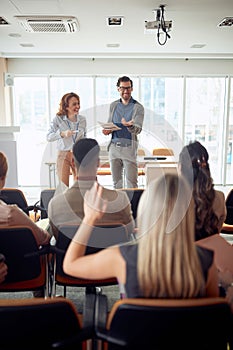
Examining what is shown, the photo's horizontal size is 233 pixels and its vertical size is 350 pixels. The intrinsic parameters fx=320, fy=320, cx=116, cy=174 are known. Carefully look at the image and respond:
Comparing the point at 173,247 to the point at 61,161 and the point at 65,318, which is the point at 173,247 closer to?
the point at 65,318

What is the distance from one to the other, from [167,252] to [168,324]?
0.70 ft

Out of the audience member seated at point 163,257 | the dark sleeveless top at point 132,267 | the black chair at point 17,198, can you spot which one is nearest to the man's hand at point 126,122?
the black chair at point 17,198

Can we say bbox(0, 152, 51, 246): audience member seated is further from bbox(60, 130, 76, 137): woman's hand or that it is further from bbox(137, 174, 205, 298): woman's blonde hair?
bbox(60, 130, 76, 137): woman's hand

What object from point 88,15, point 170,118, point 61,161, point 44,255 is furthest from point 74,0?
point 170,118

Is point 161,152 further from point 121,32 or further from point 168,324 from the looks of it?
point 168,324

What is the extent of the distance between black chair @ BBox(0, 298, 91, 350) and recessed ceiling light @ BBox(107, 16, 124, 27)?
3.79 meters

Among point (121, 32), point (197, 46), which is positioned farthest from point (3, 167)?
point (197, 46)

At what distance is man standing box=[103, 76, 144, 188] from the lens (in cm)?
383

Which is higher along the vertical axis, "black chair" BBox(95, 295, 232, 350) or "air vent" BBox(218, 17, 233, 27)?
"air vent" BBox(218, 17, 233, 27)

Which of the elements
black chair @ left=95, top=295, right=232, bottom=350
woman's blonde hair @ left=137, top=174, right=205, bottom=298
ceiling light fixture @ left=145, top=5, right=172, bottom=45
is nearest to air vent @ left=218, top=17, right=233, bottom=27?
ceiling light fixture @ left=145, top=5, right=172, bottom=45

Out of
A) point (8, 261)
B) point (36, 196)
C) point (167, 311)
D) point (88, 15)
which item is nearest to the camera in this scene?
point (167, 311)

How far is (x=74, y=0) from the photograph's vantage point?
3.38 m

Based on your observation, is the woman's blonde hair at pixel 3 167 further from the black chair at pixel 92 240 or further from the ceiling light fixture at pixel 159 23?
the ceiling light fixture at pixel 159 23

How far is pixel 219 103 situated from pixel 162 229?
6.54 metres
